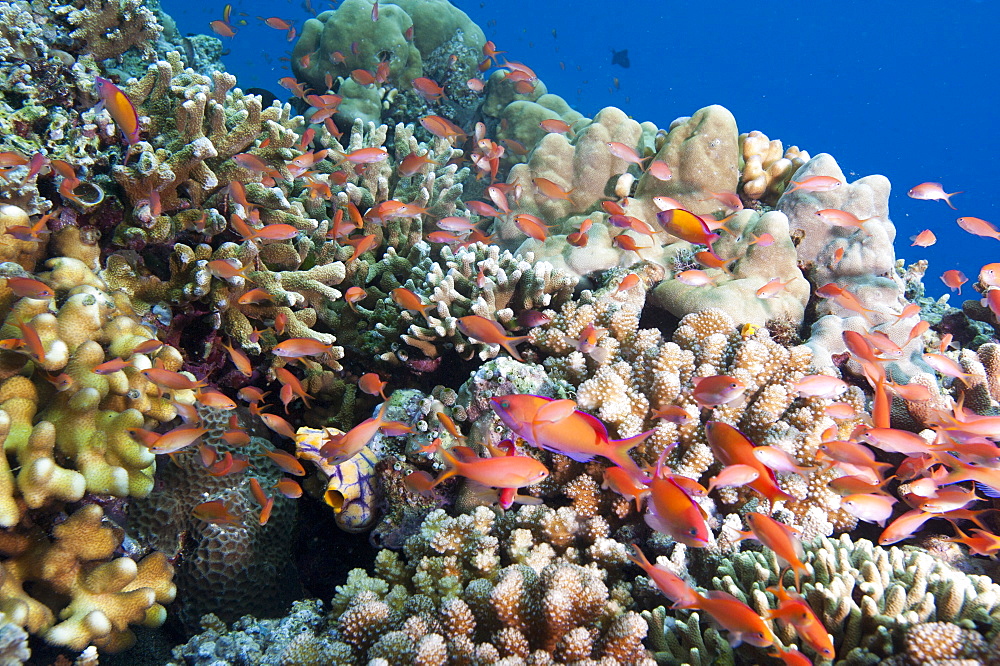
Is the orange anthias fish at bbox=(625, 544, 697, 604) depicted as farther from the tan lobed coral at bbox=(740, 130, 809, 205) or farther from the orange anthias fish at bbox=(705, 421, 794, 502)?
the tan lobed coral at bbox=(740, 130, 809, 205)

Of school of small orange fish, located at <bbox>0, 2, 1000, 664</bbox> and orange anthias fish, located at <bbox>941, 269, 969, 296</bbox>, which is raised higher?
orange anthias fish, located at <bbox>941, 269, 969, 296</bbox>

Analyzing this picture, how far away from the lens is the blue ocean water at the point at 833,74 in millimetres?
67812

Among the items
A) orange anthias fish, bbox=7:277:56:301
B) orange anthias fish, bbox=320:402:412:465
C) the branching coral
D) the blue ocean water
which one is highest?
the blue ocean water

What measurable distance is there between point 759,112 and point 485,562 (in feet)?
382

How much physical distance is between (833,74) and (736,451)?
12480cm

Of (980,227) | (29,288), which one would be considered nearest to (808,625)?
(29,288)

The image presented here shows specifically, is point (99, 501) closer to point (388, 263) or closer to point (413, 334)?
point (413, 334)

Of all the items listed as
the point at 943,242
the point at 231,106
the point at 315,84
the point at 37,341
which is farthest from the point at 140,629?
the point at 943,242

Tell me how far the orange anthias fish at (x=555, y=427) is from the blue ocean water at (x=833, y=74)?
61291 mm

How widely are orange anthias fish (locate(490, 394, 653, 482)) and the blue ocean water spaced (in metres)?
61.3

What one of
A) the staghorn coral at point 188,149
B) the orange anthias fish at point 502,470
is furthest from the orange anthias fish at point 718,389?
the staghorn coral at point 188,149

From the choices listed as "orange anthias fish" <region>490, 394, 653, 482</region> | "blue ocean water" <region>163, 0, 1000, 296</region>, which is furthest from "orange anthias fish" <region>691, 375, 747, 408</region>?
"blue ocean water" <region>163, 0, 1000, 296</region>

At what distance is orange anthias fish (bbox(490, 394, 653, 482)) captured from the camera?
70.4 inches

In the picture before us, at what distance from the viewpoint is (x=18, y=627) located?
1.98 meters
